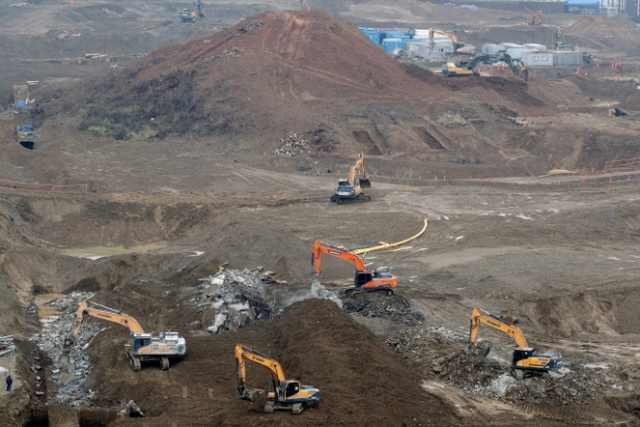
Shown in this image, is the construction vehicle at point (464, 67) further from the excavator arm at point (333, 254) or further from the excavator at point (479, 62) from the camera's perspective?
the excavator arm at point (333, 254)

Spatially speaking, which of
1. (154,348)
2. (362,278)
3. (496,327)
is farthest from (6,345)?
(496,327)

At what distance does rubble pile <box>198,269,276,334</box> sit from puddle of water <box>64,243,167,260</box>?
9.40 m

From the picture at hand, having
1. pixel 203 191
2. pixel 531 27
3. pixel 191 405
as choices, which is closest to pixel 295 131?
pixel 203 191

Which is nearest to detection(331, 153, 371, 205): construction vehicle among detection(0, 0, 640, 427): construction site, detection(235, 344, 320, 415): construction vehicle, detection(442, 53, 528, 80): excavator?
detection(0, 0, 640, 427): construction site

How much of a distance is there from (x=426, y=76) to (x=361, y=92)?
309 inches

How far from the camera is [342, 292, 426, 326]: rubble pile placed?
2945cm

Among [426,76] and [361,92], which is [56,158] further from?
[426,76]

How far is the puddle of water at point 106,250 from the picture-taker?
4003 centimetres

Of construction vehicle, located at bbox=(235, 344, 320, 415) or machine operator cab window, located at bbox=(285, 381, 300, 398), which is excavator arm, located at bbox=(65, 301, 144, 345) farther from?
machine operator cab window, located at bbox=(285, 381, 300, 398)

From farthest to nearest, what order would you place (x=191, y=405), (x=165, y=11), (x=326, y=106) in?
(x=165, y=11), (x=326, y=106), (x=191, y=405)

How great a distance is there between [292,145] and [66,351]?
98.7 ft

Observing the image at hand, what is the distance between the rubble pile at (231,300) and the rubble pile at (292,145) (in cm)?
2441

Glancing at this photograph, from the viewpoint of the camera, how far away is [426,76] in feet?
228

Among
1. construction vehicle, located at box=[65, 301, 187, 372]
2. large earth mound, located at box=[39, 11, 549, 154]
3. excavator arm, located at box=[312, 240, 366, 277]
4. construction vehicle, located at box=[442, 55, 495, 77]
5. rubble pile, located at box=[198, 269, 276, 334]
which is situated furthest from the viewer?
construction vehicle, located at box=[442, 55, 495, 77]
